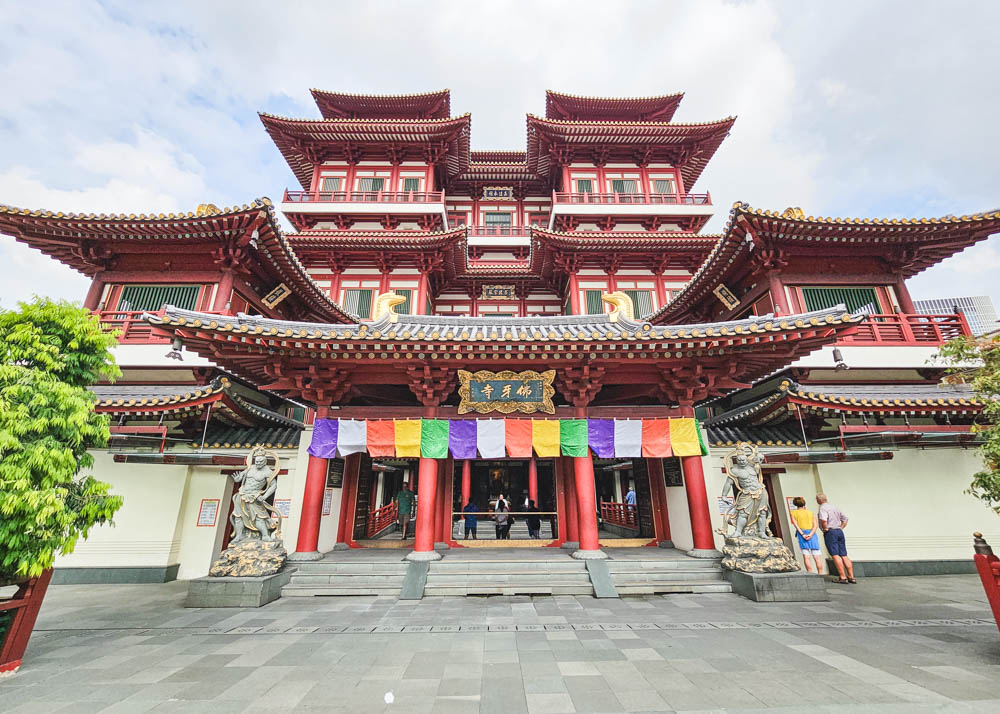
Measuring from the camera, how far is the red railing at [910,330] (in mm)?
13148

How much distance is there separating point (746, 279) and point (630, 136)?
43.3ft

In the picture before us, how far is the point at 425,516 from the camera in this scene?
9.90m

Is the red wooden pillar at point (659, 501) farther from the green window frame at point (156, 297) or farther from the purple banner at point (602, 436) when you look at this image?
the green window frame at point (156, 297)

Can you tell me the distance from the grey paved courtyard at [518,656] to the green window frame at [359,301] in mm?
14814

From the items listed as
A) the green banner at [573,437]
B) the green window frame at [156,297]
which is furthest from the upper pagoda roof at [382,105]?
the green banner at [573,437]

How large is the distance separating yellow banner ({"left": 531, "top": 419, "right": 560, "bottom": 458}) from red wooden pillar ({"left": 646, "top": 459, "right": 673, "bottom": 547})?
4216 millimetres

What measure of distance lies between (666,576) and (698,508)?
6.16 feet

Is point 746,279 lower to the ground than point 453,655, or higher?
higher

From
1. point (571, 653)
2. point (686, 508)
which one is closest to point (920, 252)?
point (686, 508)

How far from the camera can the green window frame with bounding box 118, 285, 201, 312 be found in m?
14.2

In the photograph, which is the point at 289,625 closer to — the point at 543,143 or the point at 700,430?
the point at 700,430

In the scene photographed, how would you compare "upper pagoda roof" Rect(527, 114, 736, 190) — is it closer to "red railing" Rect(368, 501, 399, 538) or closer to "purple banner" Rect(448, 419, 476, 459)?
"purple banner" Rect(448, 419, 476, 459)

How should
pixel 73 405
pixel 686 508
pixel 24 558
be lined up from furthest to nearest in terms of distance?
pixel 686 508, pixel 73 405, pixel 24 558

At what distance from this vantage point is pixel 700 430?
10.2 meters
